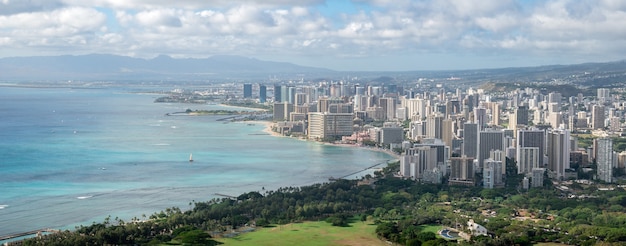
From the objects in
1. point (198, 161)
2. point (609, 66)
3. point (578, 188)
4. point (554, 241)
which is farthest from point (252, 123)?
point (609, 66)

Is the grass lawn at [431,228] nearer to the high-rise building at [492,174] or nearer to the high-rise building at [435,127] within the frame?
the high-rise building at [492,174]

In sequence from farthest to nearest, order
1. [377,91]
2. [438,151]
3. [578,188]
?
[377,91]
[438,151]
[578,188]

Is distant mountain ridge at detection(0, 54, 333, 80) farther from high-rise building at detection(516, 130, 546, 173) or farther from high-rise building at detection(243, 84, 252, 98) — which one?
high-rise building at detection(516, 130, 546, 173)

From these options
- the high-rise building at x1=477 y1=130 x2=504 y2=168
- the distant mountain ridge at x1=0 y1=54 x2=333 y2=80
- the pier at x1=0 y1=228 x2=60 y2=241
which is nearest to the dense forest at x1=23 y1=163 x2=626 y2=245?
the pier at x1=0 y1=228 x2=60 y2=241

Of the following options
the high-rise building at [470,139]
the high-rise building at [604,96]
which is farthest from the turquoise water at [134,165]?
the high-rise building at [604,96]

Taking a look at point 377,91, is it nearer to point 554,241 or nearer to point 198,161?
point 198,161

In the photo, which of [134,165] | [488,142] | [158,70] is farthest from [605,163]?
[158,70]
